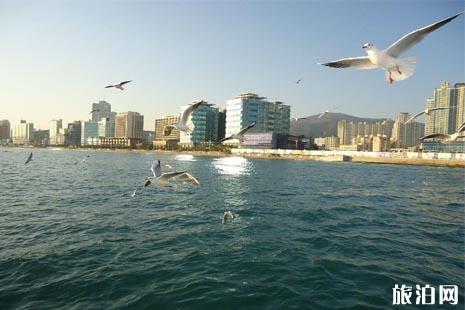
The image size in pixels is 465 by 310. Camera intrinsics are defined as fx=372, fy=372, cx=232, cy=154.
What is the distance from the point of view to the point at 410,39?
24.1ft

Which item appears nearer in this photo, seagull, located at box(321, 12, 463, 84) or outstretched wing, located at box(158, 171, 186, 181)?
seagull, located at box(321, 12, 463, 84)

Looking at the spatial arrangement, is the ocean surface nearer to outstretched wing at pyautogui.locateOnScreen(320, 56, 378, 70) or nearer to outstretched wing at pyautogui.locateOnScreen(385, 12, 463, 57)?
outstretched wing at pyautogui.locateOnScreen(320, 56, 378, 70)

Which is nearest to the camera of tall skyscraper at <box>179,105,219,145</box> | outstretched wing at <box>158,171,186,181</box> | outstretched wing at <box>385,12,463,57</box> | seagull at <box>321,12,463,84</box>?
outstretched wing at <box>385,12,463,57</box>

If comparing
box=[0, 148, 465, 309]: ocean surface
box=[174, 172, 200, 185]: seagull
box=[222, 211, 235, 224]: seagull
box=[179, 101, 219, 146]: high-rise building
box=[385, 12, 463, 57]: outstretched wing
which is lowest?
box=[0, 148, 465, 309]: ocean surface

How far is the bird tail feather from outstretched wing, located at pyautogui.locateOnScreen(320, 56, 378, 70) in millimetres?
506

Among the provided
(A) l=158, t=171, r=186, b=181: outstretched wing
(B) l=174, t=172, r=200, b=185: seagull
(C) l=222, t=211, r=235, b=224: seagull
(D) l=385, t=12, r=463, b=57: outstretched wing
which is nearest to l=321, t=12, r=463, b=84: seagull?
(D) l=385, t=12, r=463, b=57: outstretched wing

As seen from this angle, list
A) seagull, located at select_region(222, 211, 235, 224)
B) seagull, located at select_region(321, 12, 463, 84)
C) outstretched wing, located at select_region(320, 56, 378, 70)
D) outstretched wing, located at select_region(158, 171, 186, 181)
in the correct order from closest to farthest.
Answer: seagull, located at select_region(321, 12, 463, 84), outstretched wing, located at select_region(320, 56, 378, 70), outstretched wing, located at select_region(158, 171, 186, 181), seagull, located at select_region(222, 211, 235, 224)

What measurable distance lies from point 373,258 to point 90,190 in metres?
22.6

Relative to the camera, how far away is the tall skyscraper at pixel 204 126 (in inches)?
6875

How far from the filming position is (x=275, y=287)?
9266 millimetres

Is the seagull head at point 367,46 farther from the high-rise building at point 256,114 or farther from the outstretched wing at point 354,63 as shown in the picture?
the high-rise building at point 256,114

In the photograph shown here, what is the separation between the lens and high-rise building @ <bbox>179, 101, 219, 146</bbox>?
175 m

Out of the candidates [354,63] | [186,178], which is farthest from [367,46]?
[186,178]

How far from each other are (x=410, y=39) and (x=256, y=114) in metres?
156
